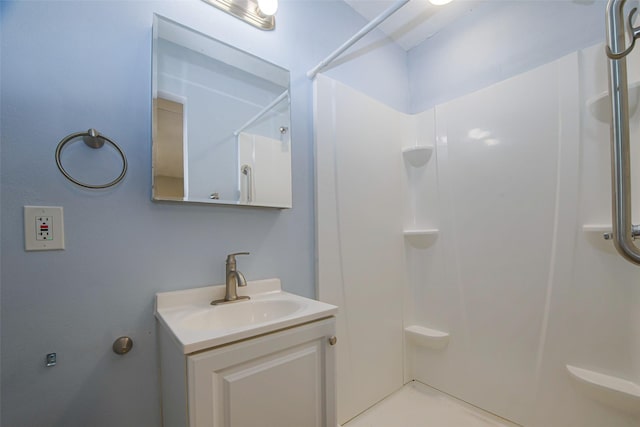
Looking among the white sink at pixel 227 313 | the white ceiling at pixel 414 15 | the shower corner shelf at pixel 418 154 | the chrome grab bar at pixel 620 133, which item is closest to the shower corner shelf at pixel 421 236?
the shower corner shelf at pixel 418 154

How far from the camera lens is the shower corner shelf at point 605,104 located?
1.12 metres

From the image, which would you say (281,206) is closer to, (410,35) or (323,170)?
(323,170)

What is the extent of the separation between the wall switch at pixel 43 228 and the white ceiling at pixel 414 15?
1.85 meters

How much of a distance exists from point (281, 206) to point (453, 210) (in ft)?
3.57

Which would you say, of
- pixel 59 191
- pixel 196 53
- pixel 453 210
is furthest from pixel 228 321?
pixel 453 210

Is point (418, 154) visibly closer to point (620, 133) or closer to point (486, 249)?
point (486, 249)

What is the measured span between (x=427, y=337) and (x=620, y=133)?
1355 millimetres

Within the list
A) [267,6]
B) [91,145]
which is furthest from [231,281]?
[267,6]

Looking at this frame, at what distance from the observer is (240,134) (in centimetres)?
123

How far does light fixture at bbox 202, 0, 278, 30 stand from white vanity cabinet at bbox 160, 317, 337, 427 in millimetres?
1336

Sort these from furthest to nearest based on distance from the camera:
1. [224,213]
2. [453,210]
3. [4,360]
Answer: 1. [453,210]
2. [224,213]
3. [4,360]

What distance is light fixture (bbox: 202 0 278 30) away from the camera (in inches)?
47.1

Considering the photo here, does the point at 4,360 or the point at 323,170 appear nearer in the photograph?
the point at 4,360

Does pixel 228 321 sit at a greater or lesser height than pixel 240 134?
lesser
